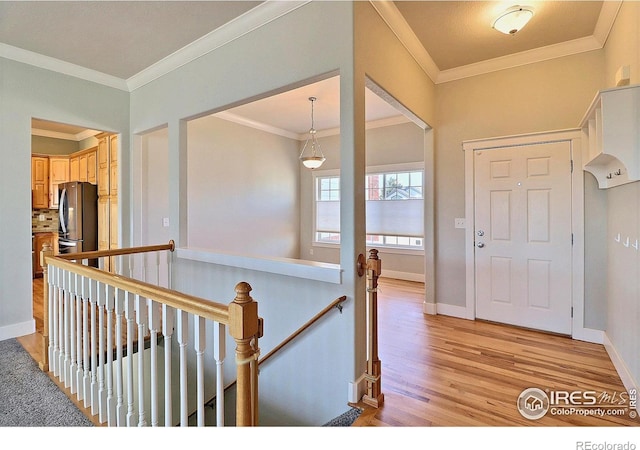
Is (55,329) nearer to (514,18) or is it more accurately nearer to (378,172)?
(514,18)

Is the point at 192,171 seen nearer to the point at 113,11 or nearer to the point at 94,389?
the point at 113,11

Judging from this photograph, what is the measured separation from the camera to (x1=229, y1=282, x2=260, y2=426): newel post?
3.51 feet

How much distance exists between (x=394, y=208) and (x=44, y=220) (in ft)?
22.6

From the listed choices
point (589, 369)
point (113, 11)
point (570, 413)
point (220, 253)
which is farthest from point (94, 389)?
point (589, 369)

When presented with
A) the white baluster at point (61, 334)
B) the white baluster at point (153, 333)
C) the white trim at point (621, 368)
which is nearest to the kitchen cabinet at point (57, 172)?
the white baluster at point (61, 334)

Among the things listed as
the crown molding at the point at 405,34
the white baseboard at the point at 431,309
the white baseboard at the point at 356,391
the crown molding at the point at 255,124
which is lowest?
the white baseboard at the point at 356,391

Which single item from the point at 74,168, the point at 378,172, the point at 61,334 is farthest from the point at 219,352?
the point at 74,168

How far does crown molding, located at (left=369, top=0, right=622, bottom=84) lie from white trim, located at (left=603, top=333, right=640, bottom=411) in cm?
269

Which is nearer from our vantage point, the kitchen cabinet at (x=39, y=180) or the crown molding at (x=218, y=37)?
the crown molding at (x=218, y=37)

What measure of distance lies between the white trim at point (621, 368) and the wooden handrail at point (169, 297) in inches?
104

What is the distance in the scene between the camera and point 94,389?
1.97 meters

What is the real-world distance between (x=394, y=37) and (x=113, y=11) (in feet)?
7.69

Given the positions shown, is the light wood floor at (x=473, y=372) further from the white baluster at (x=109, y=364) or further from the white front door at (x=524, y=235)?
the white baluster at (x=109, y=364)

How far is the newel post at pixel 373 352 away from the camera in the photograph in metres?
2.07
